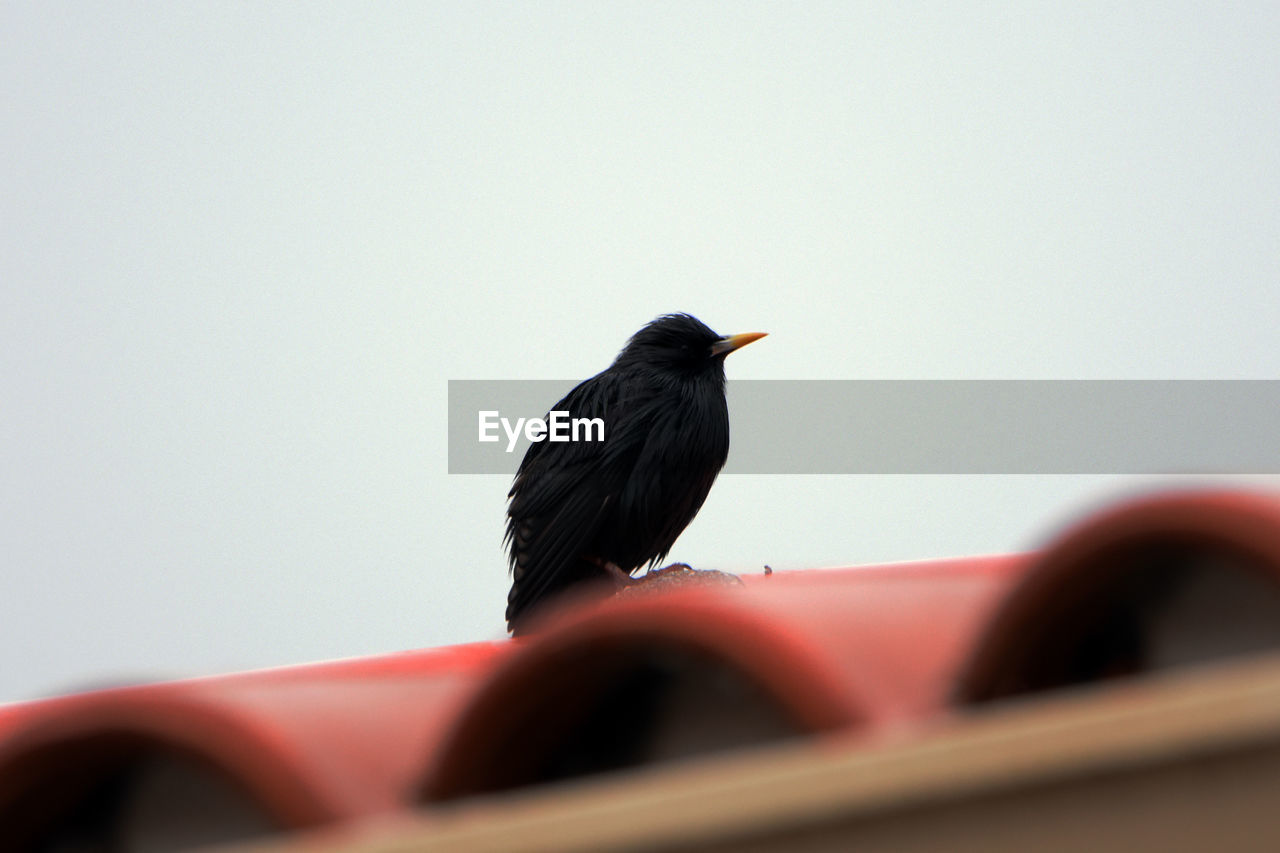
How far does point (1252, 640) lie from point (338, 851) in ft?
2.34

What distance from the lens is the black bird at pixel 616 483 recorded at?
4188 mm

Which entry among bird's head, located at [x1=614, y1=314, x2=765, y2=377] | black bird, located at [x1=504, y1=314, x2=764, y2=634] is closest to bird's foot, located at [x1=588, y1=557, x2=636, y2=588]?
black bird, located at [x1=504, y1=314, x2=764, y2=634]

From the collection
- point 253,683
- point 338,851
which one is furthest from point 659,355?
point 338,851

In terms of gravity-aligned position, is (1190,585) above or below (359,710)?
above

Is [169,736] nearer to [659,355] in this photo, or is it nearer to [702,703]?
[702,703]

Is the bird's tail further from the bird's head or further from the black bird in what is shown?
the bird's head

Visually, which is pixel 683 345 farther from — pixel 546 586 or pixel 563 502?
pixel 546 586

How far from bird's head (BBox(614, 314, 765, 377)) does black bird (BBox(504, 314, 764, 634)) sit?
60 mm

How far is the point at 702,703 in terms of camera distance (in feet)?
4.10

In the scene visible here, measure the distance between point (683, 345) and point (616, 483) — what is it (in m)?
0.61

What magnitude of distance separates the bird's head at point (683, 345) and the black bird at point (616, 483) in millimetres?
60

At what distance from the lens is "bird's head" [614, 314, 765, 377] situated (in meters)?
4.56

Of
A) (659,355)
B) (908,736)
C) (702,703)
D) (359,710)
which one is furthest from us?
(659,355)

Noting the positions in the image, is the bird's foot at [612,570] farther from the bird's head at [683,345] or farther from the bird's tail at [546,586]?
the bird's head at [683,345]
